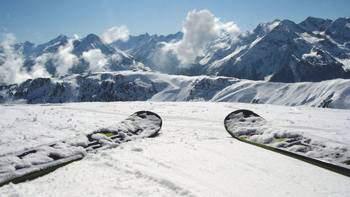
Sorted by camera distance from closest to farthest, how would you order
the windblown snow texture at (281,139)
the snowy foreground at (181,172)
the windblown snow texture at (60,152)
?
the snowy foreground at (181,172) → the windblown snow texture at (60,152) → the windblown snow texture at (281,139)

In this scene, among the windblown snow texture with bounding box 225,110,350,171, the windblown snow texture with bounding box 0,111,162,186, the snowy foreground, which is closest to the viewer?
the snowy foreground

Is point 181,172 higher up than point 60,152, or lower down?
lower down

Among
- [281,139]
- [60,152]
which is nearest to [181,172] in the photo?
[60,152]

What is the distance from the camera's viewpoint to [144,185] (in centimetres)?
917

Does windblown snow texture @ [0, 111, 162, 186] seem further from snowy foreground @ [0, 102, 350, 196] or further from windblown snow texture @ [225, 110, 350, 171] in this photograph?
windblown snow texture @ [225, 110, 350, 171]

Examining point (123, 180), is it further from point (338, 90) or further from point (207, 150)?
point (338, 90)

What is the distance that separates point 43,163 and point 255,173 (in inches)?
281

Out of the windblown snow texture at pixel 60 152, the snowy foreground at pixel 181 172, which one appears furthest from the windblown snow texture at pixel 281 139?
the windblown snow texture at pixel 60 152

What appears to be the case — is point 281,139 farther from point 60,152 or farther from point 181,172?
point 60,152

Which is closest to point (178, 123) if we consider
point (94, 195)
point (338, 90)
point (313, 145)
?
point (313, 145)

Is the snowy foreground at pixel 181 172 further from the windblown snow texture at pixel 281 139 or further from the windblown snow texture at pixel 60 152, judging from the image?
the windblown snow texture at pixel 281 139

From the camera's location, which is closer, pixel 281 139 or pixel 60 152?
pixel 60 152

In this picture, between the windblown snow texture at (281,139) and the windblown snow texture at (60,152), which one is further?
the windblown snow texture at (281,139)

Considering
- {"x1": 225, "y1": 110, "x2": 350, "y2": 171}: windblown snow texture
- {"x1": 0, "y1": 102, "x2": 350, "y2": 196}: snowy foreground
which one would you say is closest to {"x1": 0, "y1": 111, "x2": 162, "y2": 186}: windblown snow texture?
{"x1": 0, "y1": 102, "x2": 350, "y2": 196}: snowy foreground
